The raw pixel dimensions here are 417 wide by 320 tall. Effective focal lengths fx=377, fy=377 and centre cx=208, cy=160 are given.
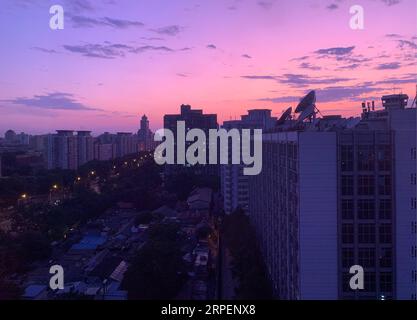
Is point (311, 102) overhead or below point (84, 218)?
overhead

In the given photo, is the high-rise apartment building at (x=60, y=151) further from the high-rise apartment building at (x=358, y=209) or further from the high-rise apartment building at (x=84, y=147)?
the high-rise apartment building at (x=358, y=209)

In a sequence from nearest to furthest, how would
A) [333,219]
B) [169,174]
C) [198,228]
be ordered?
[333,219] → [198,228] → [169,174]

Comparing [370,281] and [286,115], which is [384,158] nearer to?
[370,281]

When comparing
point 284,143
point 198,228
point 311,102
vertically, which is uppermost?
point 311,102

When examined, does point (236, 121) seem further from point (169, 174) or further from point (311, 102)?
point (311, 102)

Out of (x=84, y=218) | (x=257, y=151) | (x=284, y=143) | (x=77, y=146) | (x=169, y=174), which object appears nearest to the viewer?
(x=284, y=143)
